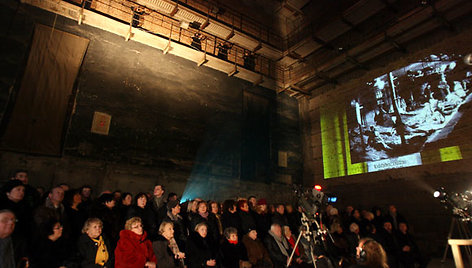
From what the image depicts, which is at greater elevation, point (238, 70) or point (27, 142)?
point (238, 70)

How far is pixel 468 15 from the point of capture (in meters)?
8.31

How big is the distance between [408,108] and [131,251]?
9.50m

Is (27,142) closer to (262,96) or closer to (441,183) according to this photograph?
(262,96)

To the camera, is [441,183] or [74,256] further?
[441,183]

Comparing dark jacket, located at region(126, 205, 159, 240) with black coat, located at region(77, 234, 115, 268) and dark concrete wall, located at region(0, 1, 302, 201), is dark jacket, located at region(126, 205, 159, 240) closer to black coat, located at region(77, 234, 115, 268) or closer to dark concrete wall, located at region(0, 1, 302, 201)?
black coat, located at region(77, 234, 115, 268)

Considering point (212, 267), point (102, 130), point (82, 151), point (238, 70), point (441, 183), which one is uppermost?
point (238, 70)

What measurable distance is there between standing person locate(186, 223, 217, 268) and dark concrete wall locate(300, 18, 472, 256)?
705cm

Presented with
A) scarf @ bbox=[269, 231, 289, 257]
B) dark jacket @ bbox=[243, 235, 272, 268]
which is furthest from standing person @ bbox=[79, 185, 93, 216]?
scarf @ bbox=[269, 231, 289, 257]

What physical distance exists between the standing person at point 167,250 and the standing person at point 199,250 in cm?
20

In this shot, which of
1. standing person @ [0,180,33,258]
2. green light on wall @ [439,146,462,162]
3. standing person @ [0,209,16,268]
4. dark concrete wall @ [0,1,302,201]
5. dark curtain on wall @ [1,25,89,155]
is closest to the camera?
standing person @ [0,209,16,268]

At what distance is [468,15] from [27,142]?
13.5m

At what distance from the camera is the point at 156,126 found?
9039 mm

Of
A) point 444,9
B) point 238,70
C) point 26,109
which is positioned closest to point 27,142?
point 26,109

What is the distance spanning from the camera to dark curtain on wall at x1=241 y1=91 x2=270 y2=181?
10.7 meters
